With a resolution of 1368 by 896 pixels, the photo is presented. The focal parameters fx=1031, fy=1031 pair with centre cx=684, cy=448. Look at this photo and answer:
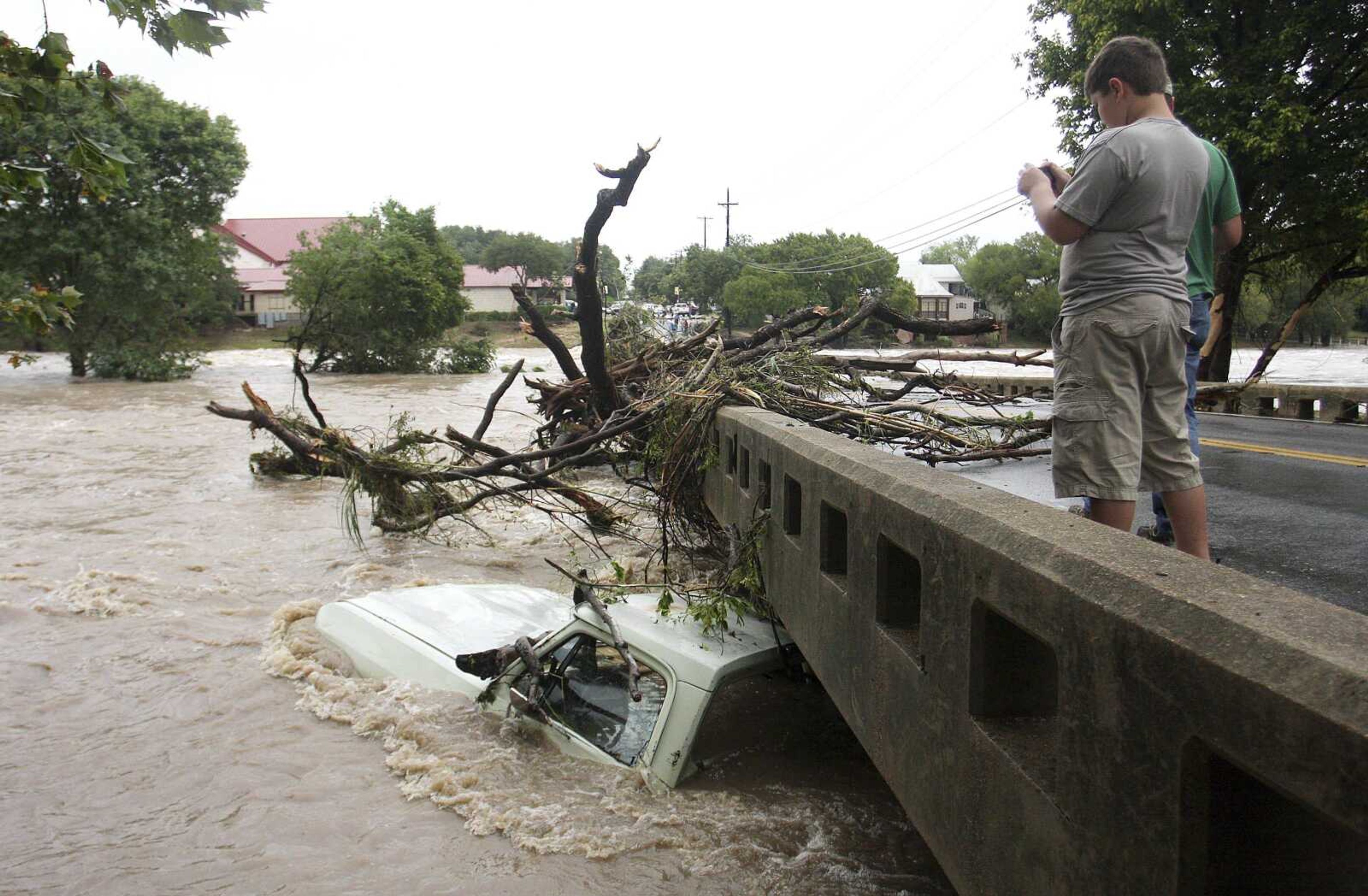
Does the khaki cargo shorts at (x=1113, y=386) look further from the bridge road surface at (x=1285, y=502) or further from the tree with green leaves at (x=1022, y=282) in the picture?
the tree with green leaves at (x=1022, y=282)

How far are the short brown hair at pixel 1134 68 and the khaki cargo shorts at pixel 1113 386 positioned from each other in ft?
2.45

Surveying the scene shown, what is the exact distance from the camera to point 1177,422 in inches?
143

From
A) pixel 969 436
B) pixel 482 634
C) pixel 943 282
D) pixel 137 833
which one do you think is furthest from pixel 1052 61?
pixel 943 282

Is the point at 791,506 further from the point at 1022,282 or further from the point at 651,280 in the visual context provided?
the point at 1022,282

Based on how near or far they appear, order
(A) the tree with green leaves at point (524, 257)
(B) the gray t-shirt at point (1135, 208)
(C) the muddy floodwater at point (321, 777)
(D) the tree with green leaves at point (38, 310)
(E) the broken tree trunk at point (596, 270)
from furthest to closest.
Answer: (A) the tree with green leaves at point (524, 257), (E) the broken tree trunk at point (596, 270), (C) the muddy floodwater at point (321, 777), (B) the gray t-shirt at point (1135, 208), (D) the tree with green leaves at point (38, 310)

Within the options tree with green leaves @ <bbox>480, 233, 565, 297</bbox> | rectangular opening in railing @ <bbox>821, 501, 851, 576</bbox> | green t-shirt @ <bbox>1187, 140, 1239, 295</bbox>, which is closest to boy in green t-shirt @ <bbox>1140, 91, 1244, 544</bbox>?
green t-shirt @ <bbox>1187, 140, 1239, 295</bbox>

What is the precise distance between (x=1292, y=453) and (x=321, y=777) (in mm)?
8613

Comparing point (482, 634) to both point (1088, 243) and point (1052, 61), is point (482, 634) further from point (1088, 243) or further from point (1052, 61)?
point (1052, 61)

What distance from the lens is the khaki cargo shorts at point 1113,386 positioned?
344 centimetres

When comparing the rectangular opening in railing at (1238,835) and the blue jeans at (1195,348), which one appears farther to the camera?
the blue jeans at (1195,348)

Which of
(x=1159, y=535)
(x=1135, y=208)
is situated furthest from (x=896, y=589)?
(x=1159, y=535)

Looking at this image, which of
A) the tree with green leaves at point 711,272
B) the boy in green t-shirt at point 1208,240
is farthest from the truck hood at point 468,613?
the tree with green leaves at point 711,272

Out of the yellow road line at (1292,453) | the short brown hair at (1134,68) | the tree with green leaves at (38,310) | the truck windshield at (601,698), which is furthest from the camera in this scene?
the yellow road line at (1292,453)

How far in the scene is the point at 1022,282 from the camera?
7175 centimetres
